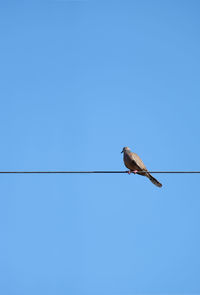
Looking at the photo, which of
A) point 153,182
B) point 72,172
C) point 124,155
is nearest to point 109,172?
point 72,172

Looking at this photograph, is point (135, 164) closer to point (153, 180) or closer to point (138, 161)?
point (138, 161)

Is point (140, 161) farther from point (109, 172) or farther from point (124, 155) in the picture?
point (109, 172)

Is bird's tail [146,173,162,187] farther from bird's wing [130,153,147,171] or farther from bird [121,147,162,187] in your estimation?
bird's wing [130,153,147,171]

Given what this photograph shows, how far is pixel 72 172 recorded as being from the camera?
5840 mm

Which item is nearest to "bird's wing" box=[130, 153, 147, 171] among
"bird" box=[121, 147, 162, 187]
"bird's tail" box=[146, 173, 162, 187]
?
"bird" box=[121, 147, 162, 187]

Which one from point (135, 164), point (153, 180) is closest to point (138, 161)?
point (135, 164)

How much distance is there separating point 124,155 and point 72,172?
455cm

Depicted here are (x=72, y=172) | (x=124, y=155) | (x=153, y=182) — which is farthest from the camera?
(x=124, y=155)

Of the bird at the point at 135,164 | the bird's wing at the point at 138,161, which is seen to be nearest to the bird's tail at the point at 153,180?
the bird at the point at 135,164

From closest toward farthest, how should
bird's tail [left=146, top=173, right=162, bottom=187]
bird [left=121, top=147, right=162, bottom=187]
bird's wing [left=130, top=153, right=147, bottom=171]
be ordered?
bird's tail [left=146, top=173, right=162, bottom=187]
bird [left=121, top=147, right=162, bottom=187]
bird's wing [left=130, top=153, right=147, bottom=171]

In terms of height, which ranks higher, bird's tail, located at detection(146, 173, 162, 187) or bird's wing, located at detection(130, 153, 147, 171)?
bird's wing, located at detection(130, 153, 147, 171)

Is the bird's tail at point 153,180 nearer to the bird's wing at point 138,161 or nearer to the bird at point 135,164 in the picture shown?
the bird at point 135,164

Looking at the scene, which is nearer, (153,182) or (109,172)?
(109,172)

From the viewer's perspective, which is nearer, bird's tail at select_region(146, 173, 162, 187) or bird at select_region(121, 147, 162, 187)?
bird's tail at select_region(146, 173, 162, 187)
